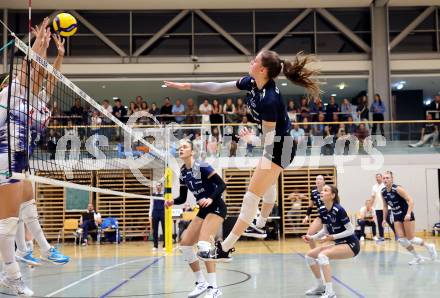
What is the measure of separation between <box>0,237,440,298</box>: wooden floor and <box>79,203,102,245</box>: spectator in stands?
3.86 meters

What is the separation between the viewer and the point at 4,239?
5238 mm

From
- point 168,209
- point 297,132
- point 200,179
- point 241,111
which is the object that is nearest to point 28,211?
point 200,179

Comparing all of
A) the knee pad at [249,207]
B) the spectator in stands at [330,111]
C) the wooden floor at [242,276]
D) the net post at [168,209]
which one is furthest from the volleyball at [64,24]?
the spectator in stands at [330,111]

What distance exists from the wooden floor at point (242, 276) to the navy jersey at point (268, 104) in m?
3.30

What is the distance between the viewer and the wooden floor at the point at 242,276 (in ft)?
25.0

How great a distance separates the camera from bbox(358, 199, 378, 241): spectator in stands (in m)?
17.1

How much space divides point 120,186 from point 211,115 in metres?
4.48

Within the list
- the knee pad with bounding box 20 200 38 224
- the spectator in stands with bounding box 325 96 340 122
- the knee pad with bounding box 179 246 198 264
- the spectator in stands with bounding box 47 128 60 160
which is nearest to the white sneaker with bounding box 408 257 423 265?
the knee pad with bounding box 179 246 198 264

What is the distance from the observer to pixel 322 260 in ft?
23.5

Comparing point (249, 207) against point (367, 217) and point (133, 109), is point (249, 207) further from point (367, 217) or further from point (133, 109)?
point (133, 109)

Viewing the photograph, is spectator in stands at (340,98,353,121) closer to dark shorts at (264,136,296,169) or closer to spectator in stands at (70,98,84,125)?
spectator in stands at (70,98,84,125)

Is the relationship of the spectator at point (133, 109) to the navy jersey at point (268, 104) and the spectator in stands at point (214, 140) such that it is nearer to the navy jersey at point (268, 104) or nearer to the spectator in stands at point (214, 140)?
the spectator in stands at point (214, 140)

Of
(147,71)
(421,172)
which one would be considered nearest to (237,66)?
(147,71)

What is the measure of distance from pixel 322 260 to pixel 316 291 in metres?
0.67
